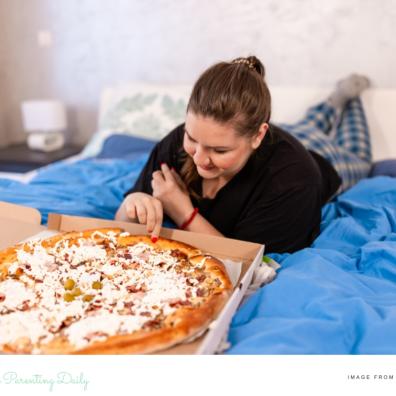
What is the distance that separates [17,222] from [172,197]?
0.44 meters

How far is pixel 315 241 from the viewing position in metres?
1.30

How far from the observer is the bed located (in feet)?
2.63

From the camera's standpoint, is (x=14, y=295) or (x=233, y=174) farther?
(x=233, y=174)

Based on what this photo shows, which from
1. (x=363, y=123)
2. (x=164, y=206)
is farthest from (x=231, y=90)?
(x=363, y=123)

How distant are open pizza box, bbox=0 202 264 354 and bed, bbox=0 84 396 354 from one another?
4 centimetres

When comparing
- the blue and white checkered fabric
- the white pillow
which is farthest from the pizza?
the white pillow

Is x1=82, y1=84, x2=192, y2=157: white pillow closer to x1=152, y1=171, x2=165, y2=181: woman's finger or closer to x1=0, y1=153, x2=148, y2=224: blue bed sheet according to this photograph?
x1=0, y1=153, x2=148, y2=224: blue bed sheet

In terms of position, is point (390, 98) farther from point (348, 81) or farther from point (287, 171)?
point (287, 171)

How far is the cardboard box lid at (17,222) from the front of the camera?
123 centimetres

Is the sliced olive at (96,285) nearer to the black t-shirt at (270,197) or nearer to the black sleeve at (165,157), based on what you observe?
the black t-shirt at (270,197)

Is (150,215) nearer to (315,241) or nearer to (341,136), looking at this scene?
(315,241)

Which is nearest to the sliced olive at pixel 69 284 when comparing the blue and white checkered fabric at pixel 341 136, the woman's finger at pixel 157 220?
the woman's finger at pixel 157 220

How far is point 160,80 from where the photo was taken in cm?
312

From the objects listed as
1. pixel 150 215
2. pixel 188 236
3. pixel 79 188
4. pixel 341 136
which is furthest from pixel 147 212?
pixel 341 136
